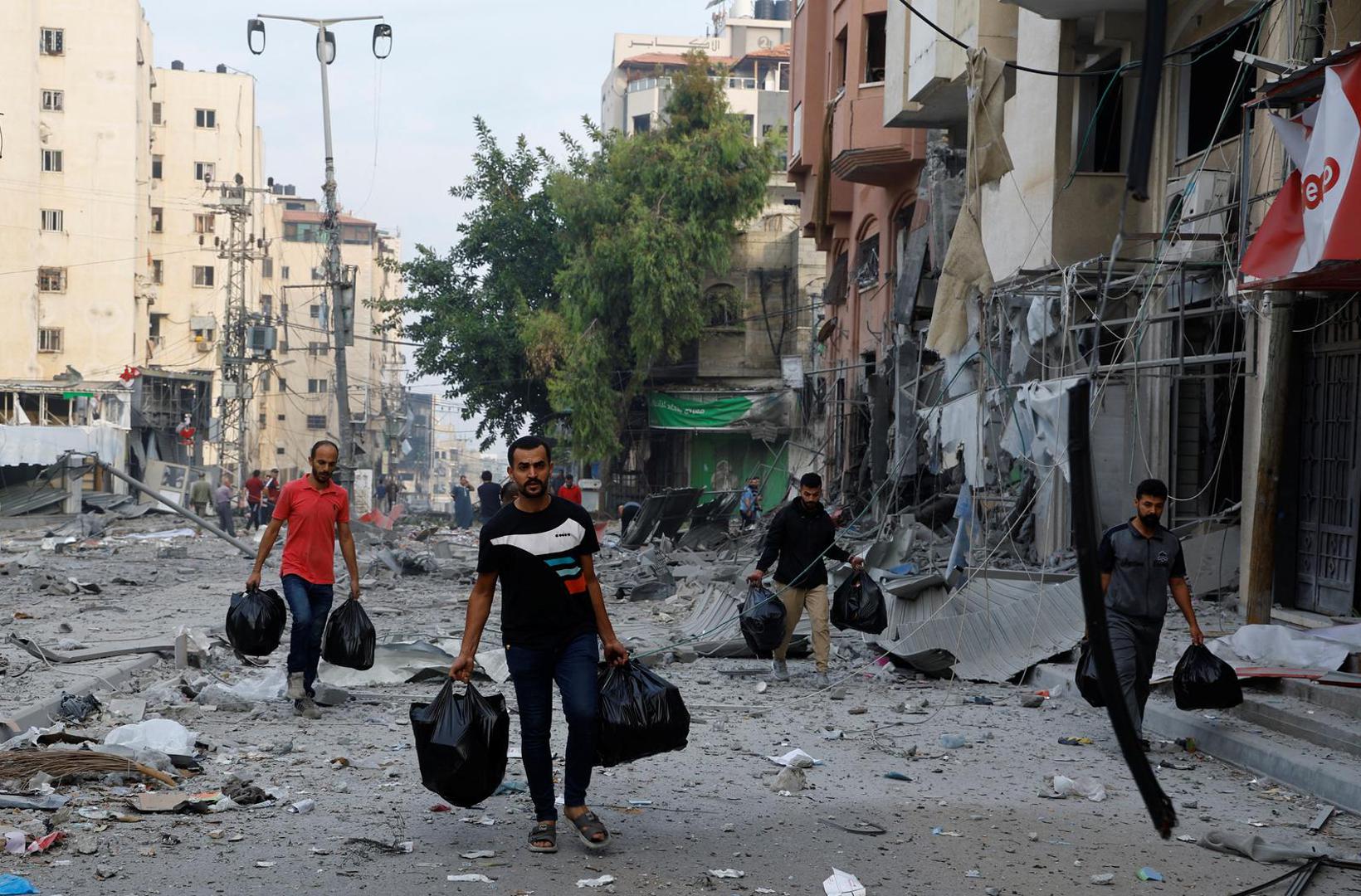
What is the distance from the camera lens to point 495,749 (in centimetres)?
578

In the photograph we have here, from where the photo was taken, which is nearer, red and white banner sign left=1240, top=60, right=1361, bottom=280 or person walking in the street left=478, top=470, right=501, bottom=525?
red and white banner sign left=1240, top=60, right=1361, bottom=280

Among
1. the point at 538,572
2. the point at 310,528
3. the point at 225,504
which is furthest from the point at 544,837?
the point at 225,504

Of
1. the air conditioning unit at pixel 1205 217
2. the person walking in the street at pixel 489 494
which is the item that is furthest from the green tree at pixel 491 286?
the air conditioning unit at pixel 1205 217

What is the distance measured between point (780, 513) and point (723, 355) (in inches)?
1151

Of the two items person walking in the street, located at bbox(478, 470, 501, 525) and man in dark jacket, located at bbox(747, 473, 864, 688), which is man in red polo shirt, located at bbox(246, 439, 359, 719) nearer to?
man in dark jacket, located at bbox(747, 473, 864, 688)

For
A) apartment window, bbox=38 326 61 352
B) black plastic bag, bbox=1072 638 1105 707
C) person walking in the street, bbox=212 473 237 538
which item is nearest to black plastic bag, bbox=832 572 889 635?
black plastic bag, bbox=1072 638 1105 707

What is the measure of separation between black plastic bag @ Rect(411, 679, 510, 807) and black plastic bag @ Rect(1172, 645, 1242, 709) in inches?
172

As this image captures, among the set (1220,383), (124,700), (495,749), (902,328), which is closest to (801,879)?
(495,749)

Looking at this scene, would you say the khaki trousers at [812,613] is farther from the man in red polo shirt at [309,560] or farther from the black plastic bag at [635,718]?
the black plastic bag at [635,718]

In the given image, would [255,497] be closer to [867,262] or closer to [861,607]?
[867,262]

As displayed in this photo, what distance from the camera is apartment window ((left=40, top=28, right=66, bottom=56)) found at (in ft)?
186

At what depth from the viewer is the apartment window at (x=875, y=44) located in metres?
26.0

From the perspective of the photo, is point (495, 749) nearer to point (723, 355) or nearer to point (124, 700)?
point (124, 700)

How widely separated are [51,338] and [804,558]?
5138 cm
